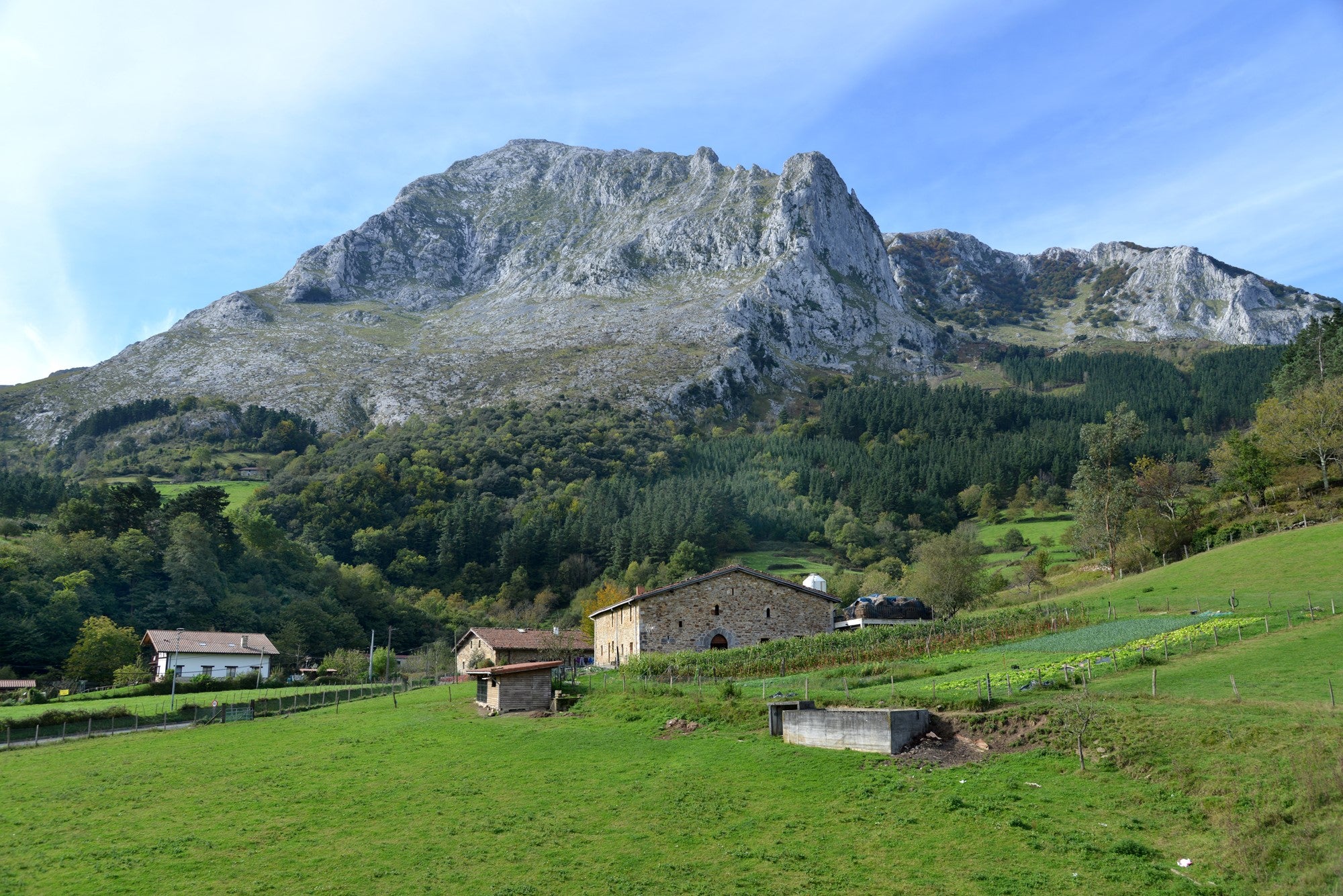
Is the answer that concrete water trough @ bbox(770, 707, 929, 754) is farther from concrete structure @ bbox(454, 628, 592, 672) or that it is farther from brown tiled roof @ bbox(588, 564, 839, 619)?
concrete structure @ bbox(454, 628, 592, 672)

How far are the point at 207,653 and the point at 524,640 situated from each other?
26603 millimetres

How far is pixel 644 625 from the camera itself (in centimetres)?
4753

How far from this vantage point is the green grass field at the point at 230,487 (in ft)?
385

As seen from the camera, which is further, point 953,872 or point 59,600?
point 59,600

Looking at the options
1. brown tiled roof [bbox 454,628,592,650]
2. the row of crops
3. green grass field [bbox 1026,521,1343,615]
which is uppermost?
green grass field [bbox 1026,521,1343,615]

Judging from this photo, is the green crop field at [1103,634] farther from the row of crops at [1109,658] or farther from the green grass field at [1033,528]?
the green grass field at [1033,528]

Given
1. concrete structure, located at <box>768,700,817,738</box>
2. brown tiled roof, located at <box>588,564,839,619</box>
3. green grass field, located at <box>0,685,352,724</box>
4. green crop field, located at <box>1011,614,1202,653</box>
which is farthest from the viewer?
brown tiled roof, located at <box>588,564,839,619</box>

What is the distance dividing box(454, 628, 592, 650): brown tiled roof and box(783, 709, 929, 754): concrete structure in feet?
106

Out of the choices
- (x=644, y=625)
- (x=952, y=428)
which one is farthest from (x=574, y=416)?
(x=644, y=625)

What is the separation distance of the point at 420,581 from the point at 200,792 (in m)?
92.5

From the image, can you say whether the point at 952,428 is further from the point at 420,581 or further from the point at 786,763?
the point at 786,763

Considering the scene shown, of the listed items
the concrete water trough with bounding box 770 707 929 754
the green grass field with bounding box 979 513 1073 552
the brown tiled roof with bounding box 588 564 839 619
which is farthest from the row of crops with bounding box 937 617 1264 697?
the green grass field with bounding box 979 513 1073 552

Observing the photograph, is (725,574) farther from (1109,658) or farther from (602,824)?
(602,824)

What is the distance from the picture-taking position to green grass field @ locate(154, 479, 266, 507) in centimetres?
11738
